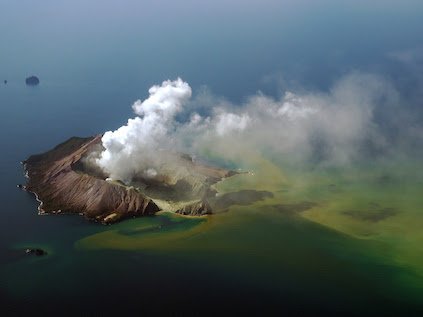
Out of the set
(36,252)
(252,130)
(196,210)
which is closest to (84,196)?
(36,252)

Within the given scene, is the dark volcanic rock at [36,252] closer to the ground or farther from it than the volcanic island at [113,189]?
closer to the ground

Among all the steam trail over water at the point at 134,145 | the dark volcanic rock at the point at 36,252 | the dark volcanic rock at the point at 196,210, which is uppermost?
the steam trail over water at the point at 134,145

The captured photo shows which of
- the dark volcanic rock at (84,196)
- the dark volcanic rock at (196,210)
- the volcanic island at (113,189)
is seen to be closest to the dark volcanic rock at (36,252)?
the volcanic island at (113,189)

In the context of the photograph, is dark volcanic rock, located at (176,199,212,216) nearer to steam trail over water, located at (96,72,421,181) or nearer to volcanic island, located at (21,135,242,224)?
volcanic island, located at (21,135,242,224)

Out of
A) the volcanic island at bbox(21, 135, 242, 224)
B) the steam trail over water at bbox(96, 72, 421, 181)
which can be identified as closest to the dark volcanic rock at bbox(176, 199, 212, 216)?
the volcanic island at bbox(21, 135, 242, 224)

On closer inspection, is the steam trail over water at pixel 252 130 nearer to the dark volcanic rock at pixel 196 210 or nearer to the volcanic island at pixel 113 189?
the volcanic island at pixel 113 189

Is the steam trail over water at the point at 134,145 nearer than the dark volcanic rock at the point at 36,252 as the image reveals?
No

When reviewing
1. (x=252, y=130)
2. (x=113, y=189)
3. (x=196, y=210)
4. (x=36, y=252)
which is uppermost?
(x=252, y=130)

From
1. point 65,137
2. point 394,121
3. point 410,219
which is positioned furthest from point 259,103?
point 410,219

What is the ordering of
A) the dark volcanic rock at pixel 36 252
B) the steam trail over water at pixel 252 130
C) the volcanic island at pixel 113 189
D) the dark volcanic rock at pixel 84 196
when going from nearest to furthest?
the dark volcanic rock at pixel 36 252
the dark volcanic rock at pixel 84 196
the volcanic island at pixel 113 189
the steam trail over water at pixel 252 130

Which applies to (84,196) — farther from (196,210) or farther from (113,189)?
(196,210)
